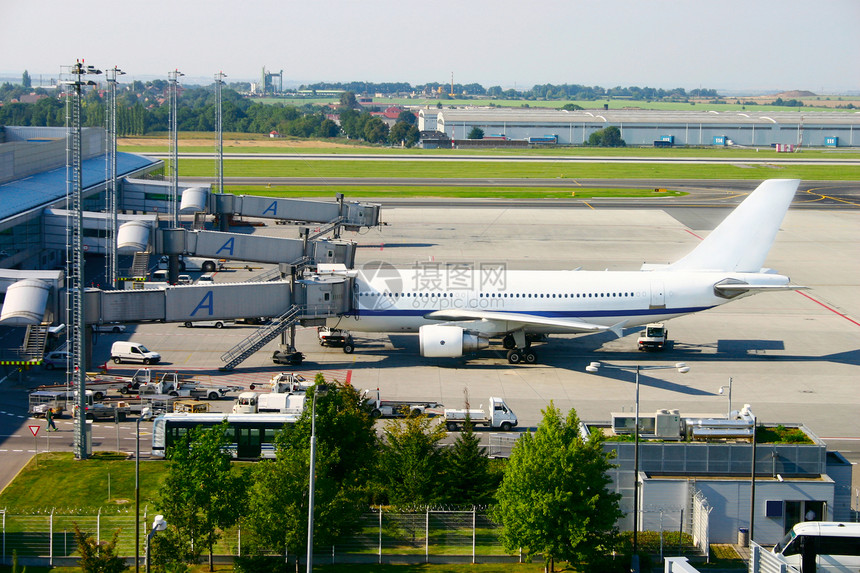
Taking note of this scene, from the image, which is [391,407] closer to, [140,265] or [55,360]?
[55,360]

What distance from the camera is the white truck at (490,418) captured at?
45500mm

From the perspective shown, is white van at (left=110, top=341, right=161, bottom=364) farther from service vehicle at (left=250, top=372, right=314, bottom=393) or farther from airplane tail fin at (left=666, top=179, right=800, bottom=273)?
airplane tail fin at (left=666, top=179, right=800, bottom=273)

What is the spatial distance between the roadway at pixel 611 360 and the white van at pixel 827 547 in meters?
10.2

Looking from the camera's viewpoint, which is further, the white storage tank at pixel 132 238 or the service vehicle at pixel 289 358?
the white storage tank at pixel 132 238

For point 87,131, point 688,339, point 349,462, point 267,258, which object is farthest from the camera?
point 87,131

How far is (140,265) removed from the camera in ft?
246

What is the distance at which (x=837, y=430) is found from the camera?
46.3 m

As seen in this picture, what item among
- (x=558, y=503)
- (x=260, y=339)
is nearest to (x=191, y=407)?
(x=260, y=339)

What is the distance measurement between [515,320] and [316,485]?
26.7 meters

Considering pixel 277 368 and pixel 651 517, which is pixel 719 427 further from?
pixel 277 368

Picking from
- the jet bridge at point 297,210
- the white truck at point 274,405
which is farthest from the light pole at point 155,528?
the jet bridge at point 297,210

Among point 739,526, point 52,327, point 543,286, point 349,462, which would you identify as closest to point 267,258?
point 52,327

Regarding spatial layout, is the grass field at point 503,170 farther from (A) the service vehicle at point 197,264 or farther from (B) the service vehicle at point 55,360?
(B) the service vehicle at point 55,360

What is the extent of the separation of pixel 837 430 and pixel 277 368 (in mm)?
30915
